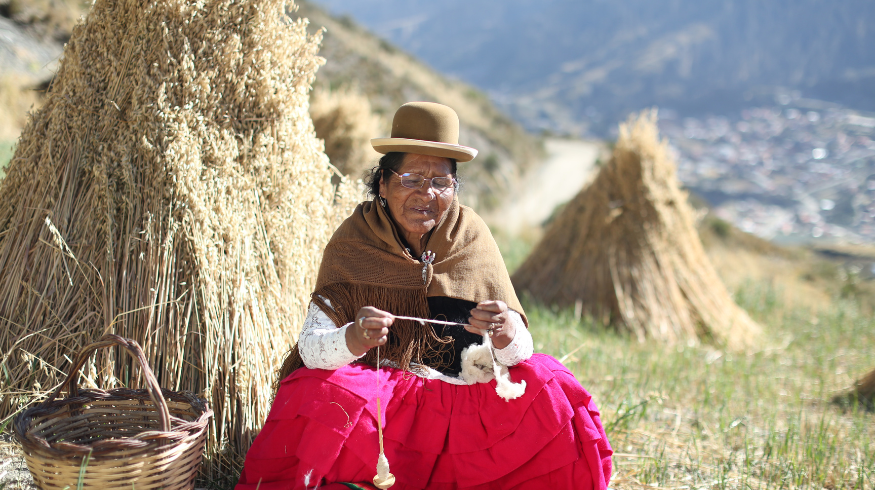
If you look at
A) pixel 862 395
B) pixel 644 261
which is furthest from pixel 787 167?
pixel 862 395

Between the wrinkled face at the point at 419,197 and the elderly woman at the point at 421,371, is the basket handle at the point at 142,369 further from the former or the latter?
the wrinkled face at the point at 419,197

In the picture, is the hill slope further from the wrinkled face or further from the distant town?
the wrinkled face

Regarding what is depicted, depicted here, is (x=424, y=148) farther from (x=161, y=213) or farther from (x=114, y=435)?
(x=114, y=435)

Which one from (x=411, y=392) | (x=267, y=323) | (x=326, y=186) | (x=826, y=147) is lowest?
(x=411, y=392)

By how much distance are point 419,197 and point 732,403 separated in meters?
2.82

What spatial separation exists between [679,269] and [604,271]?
71 cm

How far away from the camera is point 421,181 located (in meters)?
2.43

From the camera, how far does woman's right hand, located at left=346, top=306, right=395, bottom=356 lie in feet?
6.66

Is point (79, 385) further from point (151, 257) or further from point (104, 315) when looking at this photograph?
point (151, 257)

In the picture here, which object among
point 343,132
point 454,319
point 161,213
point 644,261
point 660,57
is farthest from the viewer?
point 660,57

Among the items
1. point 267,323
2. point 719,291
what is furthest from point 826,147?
point 267,323

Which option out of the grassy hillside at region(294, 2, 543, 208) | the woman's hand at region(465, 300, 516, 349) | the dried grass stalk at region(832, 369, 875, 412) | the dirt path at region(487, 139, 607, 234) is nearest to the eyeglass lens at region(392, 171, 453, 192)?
the woman's hand at region(465, 300, 516, 349)

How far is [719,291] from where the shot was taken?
625cm

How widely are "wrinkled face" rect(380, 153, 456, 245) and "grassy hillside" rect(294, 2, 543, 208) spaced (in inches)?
707
